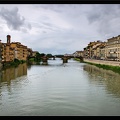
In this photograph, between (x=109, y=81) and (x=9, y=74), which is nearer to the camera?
(x=109, y=81)

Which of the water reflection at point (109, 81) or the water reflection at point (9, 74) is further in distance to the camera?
the water reflection at point (9, 74)

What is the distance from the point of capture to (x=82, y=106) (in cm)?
943

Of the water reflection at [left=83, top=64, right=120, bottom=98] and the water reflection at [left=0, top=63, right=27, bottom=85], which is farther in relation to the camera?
the water reflection at [left=0, top=63, right=27, bottom=85]

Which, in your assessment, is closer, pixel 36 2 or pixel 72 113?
pixel 36 2

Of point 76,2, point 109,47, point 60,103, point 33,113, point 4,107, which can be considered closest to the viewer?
point 76,2

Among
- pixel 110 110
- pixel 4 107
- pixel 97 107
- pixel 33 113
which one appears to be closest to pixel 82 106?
pixel 97 107

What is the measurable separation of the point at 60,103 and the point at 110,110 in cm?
245

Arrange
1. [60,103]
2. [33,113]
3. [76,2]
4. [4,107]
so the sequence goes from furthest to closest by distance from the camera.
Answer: [60,103], [4,107], [33,113], [76,2]

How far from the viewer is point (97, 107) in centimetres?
929
